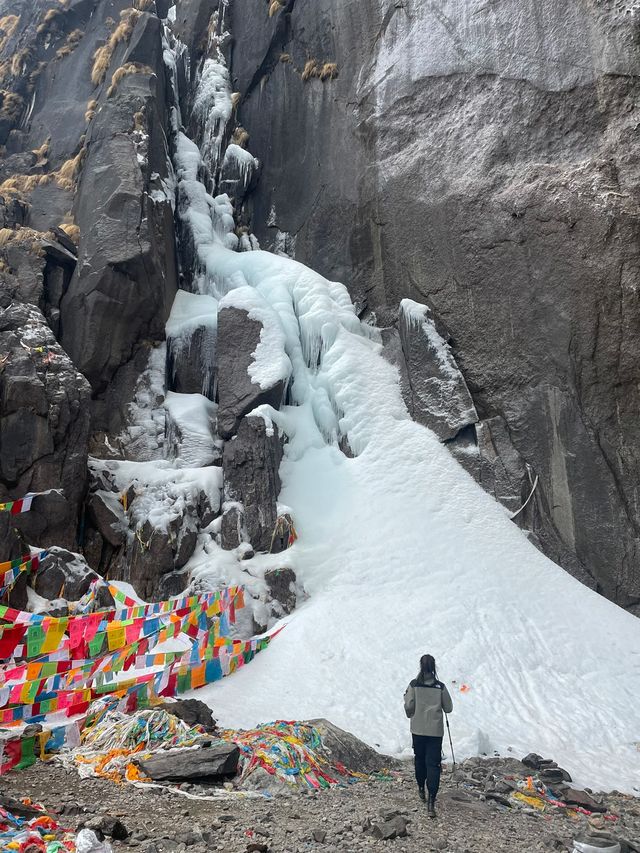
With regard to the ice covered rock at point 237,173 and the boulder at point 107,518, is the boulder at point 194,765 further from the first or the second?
the ice covered rock at point 237,173

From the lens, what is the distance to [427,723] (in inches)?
254

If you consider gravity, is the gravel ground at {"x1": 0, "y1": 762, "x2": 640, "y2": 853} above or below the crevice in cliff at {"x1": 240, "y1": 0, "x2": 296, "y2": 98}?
below

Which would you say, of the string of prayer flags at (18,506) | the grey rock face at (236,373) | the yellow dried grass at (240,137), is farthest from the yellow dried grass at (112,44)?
the string of prayer flags at (18,506)

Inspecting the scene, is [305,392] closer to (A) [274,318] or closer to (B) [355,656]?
(A) [274,318]

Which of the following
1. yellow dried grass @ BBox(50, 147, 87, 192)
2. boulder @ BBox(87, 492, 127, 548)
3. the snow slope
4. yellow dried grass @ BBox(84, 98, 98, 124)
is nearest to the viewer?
the snow slope

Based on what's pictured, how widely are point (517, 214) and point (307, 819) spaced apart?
45.6 feet

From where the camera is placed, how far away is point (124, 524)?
15.1 metres

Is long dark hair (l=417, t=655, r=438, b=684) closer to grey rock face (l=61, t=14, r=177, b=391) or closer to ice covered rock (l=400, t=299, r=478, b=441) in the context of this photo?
ice covered rock (l=400, t=299, r=478, b=441)

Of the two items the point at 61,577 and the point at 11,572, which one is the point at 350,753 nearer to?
the point at 11,572

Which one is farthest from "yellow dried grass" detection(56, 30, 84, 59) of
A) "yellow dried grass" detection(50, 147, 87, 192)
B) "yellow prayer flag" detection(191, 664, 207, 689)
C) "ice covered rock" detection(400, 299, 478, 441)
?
"yellow prayer flag" detection(191, 664, 207, 689)

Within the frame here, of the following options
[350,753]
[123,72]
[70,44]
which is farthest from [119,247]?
[350,753]

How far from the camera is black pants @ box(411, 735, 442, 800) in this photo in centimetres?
631

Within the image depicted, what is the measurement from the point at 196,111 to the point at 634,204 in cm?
1690

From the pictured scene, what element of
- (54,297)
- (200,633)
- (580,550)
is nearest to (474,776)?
(200,633)
